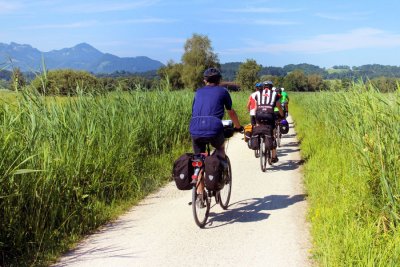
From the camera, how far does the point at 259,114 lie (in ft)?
30.3

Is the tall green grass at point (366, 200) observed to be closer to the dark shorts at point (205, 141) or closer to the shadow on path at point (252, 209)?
the shadow on path at point (252, 209)

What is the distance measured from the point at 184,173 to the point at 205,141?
1.83ft

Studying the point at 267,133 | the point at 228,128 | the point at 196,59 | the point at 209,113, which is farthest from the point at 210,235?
the point at 196,59

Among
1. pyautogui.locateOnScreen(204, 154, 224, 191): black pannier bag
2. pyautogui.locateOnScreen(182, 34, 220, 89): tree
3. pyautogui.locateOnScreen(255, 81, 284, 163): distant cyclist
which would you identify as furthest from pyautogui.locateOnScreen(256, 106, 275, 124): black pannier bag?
pyautogui.locateOnScreen(182, 34, 220, 89): tree

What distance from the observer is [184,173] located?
521 centimetres

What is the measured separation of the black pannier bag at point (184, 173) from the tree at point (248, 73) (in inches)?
2333

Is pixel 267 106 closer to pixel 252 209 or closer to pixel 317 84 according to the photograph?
pixel 252 209

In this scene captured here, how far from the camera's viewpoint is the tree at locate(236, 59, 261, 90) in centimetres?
6400

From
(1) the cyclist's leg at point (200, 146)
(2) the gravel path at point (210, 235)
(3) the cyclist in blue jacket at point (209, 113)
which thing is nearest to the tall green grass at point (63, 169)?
(2) the gravel path at point (210, 235)

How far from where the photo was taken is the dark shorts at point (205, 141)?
533 cm

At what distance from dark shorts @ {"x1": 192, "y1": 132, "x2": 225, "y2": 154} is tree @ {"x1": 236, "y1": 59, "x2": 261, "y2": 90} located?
5889 centimetres

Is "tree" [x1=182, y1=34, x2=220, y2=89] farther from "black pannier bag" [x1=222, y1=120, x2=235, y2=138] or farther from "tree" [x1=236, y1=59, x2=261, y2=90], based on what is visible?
"black pannier bag" [x1=222, y1=120, x2=235, y2=138]

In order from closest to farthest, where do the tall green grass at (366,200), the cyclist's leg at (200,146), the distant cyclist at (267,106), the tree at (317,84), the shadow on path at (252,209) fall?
the tall green grass at (366,200)
the cyclist's leg at (200,146)
the shadow on path at (252,209)
the distant cyclist at (267,106)
the tree at (317,84)

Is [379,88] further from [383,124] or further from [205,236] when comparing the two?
[205,236]
